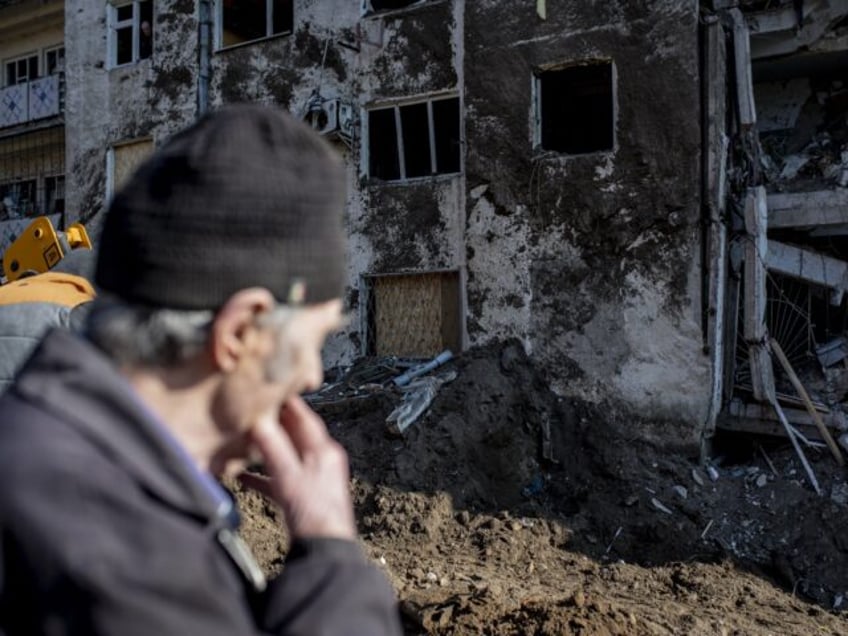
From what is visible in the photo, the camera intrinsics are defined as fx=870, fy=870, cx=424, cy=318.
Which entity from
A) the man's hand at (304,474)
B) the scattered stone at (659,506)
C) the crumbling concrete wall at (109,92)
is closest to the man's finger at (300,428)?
the man's hand at (304,474)

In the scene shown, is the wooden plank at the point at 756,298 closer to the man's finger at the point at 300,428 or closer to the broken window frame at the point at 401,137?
the broken window frame at the point at 401,137

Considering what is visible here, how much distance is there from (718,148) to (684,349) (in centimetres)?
236

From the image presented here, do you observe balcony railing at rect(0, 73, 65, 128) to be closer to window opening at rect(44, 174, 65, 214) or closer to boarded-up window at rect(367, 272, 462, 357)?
window opening at rect(44, 174, 65, 214)

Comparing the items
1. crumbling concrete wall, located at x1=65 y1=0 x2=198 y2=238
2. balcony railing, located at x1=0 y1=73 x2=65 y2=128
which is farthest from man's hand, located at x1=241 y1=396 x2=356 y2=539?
balcony railing, located at x1=0 y1=73 x2=65 y2=128

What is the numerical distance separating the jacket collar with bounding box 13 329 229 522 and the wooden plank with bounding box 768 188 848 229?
1015 cm

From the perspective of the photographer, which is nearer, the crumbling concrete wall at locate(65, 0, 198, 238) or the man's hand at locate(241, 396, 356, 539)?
the man's hand at locate(241, 396, 356, 539)

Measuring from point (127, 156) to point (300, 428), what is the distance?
590 inches

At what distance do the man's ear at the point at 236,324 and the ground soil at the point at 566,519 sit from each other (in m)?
4.32

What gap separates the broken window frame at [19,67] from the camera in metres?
19.5

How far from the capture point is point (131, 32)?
15555 millimetres

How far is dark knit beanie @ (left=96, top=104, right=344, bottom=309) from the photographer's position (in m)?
1.21

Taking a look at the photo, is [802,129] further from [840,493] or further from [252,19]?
[252,19]

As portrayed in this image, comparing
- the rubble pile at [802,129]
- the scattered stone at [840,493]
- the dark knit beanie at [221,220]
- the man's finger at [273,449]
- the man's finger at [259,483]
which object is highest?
the rubble pile at [802,129]

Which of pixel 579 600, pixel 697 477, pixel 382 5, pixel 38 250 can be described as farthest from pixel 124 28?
pixel 579 600
